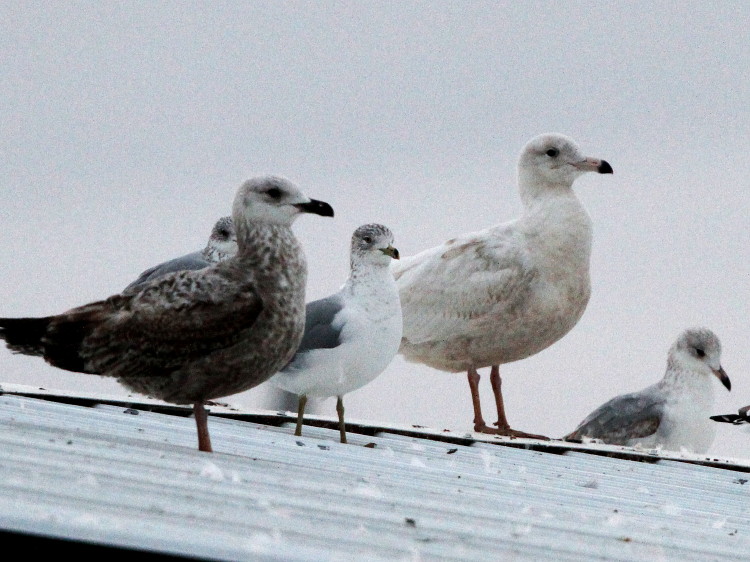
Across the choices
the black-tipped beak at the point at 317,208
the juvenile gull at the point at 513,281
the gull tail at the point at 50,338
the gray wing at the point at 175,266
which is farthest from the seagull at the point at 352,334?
the juvenile gull at the point at 513,281

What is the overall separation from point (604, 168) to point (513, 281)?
1234mm

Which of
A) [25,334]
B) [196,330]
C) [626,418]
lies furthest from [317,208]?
[626,418]

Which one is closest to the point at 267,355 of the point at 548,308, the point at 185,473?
the point at 185,473

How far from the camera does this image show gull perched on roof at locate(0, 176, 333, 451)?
552cm

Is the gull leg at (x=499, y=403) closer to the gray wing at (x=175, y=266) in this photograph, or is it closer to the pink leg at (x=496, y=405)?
the pink leg at (x=496, y=405)

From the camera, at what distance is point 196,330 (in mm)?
5516

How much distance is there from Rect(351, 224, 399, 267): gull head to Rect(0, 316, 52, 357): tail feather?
2533 mm

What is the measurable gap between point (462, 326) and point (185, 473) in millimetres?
7867

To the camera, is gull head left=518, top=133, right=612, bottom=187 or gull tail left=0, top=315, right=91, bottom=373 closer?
gull tail left=0, top=315, right=91, bottom=373

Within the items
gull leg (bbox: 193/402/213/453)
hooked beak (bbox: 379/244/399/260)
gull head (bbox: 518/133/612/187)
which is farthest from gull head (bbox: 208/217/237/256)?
gull leg (bbox: 193/402/213/453)

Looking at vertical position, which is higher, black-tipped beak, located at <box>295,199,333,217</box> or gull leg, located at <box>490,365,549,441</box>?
black-tipped beak, located at <box>295,199,333,217</box>

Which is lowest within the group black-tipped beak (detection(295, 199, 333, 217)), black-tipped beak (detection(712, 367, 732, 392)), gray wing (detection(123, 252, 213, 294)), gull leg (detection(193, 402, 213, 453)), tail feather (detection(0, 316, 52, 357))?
gull leg (detection(193, 402, 213, 453))

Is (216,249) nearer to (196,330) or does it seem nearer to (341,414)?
(341,414)

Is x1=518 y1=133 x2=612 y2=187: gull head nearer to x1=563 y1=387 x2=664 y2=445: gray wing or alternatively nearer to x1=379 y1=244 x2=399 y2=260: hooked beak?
x1=563 y1=387 x2=664 y2=445: gray wing
